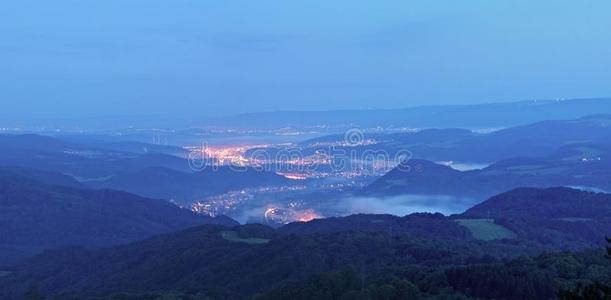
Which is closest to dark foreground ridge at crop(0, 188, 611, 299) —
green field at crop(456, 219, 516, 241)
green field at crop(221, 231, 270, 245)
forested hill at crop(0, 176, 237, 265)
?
green field at crop(221, 231, 270, 245)

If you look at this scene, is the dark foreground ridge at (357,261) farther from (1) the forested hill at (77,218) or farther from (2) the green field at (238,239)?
(1) the forested hill at (77,218)

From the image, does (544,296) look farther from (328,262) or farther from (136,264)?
(136,264)

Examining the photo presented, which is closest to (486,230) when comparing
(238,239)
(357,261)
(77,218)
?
(357,261)

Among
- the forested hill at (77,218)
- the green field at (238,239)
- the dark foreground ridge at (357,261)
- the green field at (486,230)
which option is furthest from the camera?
the forested hill at (77,218)

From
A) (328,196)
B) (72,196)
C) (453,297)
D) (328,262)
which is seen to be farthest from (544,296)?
(328,196)

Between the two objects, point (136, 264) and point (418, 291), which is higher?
point (418, 291)

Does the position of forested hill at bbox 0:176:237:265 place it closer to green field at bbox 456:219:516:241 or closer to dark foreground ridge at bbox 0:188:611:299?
dark foreground ridge at bbox 0:188:611:299

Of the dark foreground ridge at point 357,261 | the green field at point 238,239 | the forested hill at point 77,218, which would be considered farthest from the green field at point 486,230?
the forested hill at point 77,218
